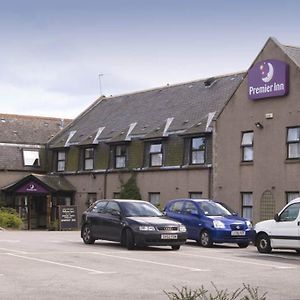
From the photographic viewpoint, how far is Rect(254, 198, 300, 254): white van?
20766mm

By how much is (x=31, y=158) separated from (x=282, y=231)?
31.0 meters

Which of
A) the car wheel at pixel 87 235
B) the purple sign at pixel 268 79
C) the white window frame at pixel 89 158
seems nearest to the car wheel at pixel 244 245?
the car wheel at pixel 87 235

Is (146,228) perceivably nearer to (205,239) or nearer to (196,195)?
(205,239)

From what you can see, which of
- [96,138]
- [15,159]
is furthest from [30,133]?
[96,138]

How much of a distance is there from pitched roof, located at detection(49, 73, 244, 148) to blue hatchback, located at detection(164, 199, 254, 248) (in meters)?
11.2

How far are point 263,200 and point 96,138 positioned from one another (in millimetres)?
14831

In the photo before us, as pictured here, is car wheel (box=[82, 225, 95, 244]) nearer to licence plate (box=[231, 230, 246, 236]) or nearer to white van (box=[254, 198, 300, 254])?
licence plate (box=[231, 230, 246, 236])

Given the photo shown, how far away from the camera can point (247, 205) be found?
112 feet

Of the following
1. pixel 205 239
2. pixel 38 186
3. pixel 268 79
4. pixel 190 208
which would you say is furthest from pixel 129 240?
pixel 38 186

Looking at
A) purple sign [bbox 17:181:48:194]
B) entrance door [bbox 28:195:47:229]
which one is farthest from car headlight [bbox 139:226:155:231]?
entrance door [bbox 28:195:47:229]

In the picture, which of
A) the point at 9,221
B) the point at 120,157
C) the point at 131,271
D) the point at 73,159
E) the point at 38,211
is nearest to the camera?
the point at 131,271

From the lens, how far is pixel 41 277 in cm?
1427

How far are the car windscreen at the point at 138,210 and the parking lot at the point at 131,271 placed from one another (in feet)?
3.84

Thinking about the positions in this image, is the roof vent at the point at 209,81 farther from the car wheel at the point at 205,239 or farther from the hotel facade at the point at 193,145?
the car wheel at the point at 205,239
